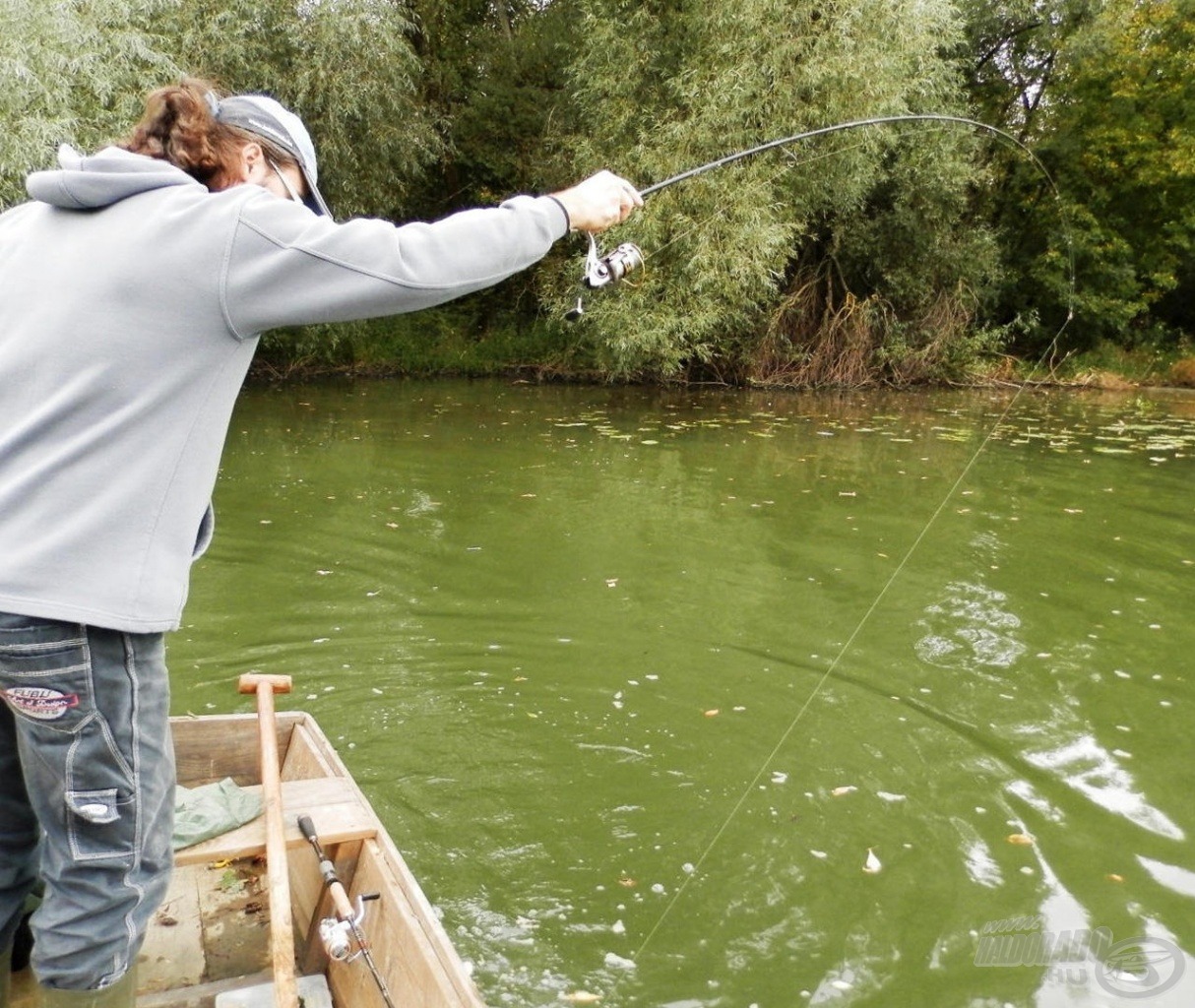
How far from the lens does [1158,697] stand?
512 cm

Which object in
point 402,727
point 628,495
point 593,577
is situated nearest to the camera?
point 402,727

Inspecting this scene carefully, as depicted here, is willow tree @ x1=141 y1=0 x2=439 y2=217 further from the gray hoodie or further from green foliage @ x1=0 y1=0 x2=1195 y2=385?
the gray hoodie

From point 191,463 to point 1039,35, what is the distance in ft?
75.8

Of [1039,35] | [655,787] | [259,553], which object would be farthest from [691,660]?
[1039,35]

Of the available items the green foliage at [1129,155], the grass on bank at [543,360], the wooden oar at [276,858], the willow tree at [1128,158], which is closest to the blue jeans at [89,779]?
the wooden oar at [276,858]

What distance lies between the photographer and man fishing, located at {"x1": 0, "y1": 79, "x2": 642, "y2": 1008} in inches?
68.7

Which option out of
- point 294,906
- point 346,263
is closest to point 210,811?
point 294,906

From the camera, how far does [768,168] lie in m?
14.1

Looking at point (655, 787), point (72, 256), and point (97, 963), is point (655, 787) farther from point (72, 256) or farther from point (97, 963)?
point (72, 256)

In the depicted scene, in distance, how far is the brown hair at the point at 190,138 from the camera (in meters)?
1.96

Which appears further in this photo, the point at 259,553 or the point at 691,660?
the point at 259,553

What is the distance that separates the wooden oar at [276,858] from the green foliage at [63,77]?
943 cm

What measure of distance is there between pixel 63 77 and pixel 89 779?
1131 centimetres

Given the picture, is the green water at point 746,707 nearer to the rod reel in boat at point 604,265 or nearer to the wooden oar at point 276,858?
the wooden oar at point 276,858
